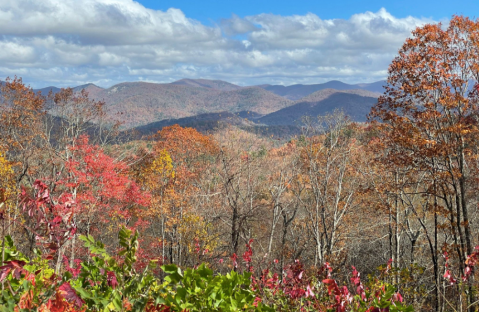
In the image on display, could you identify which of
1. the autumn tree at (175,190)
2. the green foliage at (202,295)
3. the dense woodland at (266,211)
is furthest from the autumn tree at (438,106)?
the green foliage at (202,295)

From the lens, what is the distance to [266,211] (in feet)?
72.5

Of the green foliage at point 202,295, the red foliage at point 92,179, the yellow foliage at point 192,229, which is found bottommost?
the yellow foliage at point 192,229

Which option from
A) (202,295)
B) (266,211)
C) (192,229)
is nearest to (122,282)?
(202,295)

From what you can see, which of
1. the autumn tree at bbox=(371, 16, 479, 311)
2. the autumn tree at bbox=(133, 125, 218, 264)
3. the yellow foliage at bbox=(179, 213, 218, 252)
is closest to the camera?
the autumn tree at bbox=(371, 16, 479, 311)

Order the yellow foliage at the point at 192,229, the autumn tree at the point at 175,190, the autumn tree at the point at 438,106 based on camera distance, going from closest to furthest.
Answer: the autumn tree at the point at 438,106 → the yellow foliage at the point at 192,229 → the autumn tree at the point at 175,190

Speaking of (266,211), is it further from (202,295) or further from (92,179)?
(202,295)

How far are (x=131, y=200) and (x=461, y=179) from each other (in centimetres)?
1714

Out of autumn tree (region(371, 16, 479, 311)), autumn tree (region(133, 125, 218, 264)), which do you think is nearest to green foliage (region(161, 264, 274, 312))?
autumn tree (region(133, 125, 218, 264))

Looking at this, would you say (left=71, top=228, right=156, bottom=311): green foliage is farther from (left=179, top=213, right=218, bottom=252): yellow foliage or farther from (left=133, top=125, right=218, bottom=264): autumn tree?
(left=179, top=213, right=218, bottom=252): yellow foliage

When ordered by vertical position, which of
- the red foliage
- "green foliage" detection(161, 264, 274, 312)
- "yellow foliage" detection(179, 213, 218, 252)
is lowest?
"yellow foliage" detection(179, 213, 218, 252)

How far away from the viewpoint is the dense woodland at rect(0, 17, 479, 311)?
72.1 inches

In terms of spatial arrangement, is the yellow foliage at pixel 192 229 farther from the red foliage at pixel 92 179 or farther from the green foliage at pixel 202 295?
the green foliage at pixel 202 295

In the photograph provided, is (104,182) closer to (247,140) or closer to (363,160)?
(247,140)

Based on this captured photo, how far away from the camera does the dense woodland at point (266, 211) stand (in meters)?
1.83
